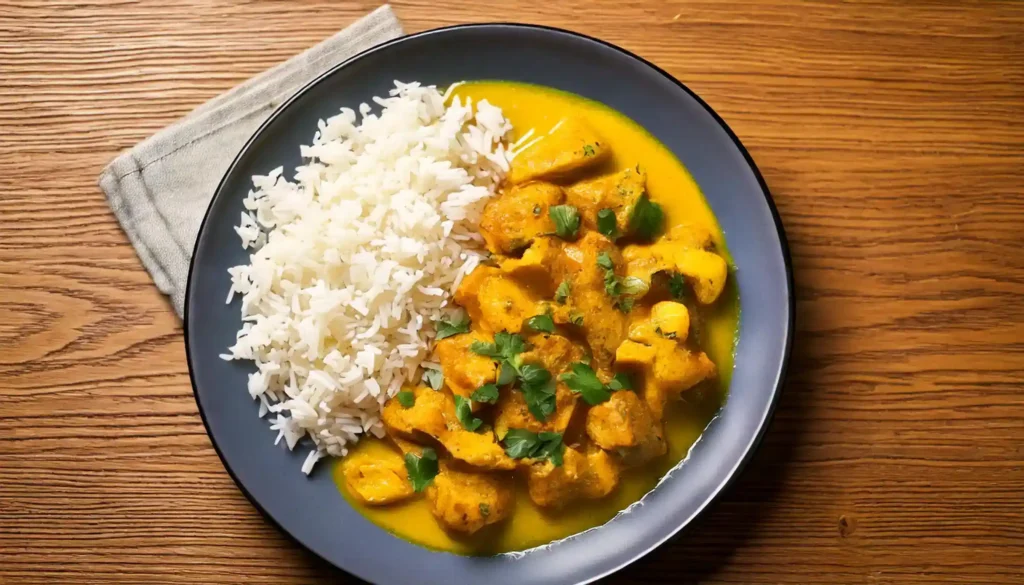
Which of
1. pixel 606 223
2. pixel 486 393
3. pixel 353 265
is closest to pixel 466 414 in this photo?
pixel 486 393

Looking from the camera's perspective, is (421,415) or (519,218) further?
(519,218)

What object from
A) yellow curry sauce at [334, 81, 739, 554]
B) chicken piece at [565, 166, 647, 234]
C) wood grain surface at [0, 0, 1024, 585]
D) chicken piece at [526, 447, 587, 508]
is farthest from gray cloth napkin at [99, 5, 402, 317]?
chicken piece at [526, 447, 587, 508]

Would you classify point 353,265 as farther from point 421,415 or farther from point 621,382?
point 621,382

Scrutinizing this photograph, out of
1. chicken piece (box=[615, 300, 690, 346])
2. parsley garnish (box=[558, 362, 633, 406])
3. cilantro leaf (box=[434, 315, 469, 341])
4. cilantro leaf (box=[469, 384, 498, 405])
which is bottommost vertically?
parsley garnish (box=[558, 362, 633, 406])

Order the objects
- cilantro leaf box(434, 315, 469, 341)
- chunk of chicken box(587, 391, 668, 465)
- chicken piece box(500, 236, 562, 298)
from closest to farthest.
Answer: chunk of chicken box(587, 391, 668, 465), chicken piece box(500, 236, 562, 298), cilantro leaf box(434, 315, 469, 341)

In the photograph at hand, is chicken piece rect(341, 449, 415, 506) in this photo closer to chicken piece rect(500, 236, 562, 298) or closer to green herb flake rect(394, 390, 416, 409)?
green herb flake rect(394, 390, 416, 409)

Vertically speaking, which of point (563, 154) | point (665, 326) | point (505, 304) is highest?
point (563, 154)
